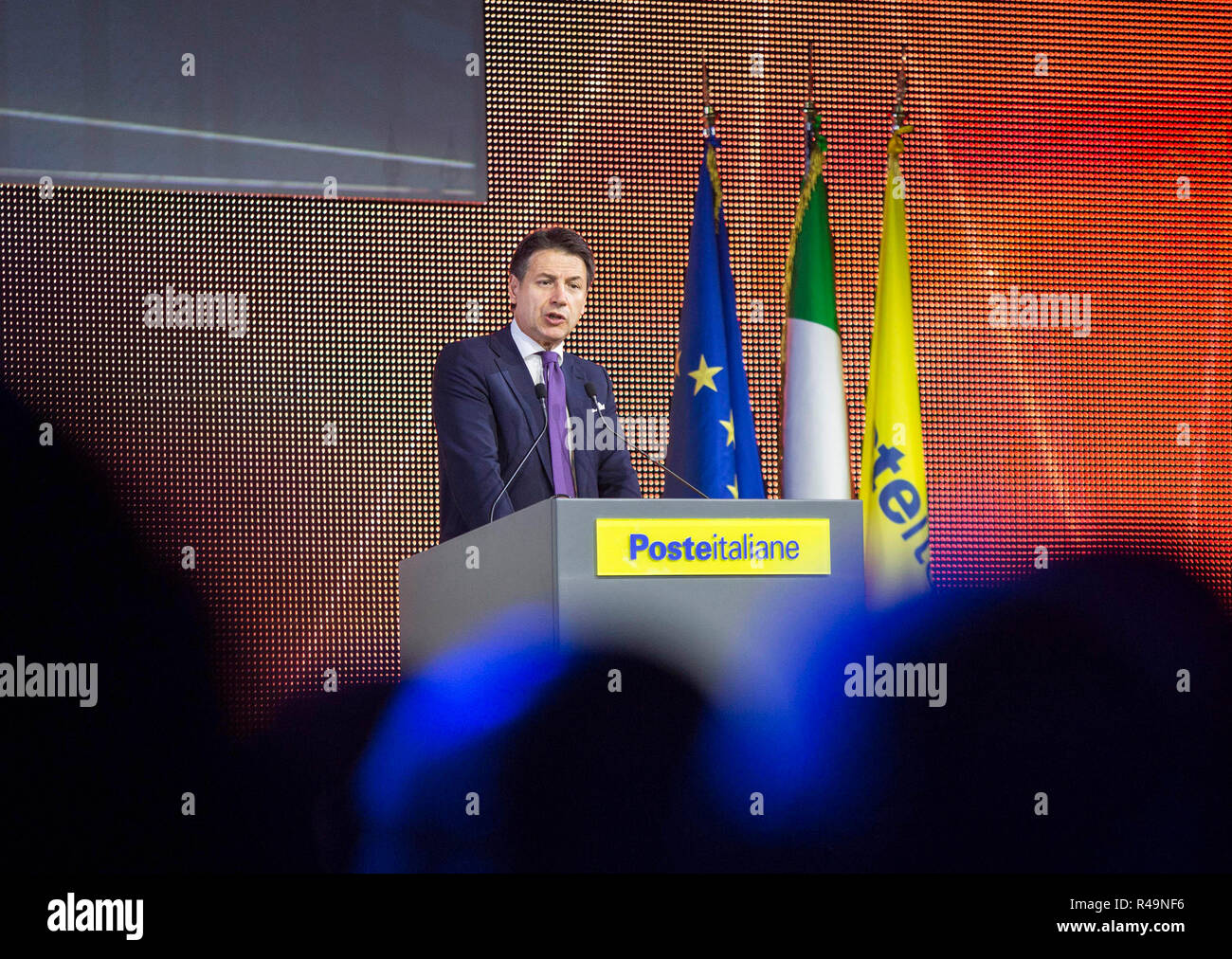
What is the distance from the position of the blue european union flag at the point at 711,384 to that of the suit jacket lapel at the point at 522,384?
2.21 feet

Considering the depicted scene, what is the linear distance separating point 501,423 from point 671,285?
6.17 ft

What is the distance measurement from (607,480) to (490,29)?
2356 millimetres

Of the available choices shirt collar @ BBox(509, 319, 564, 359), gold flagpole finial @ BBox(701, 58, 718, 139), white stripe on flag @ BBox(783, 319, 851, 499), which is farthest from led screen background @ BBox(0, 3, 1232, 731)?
shirt collar @ BBox(509, 319, 564, 359)

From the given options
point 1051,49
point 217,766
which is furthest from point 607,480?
point 1051,49

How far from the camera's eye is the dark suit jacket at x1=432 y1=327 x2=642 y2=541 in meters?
3.74

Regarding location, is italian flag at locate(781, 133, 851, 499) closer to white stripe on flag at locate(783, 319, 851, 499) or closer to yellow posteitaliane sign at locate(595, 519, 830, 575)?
white stripe on flag at locate(783, 319, 851, 499)

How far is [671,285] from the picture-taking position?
5574 mm

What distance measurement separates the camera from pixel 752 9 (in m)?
5.66

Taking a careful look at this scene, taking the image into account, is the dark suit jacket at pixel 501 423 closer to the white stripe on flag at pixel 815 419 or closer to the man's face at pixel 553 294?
the man's face at pixel 553 294

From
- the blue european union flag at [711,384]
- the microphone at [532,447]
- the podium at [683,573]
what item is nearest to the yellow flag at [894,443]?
the blue european union flag at [711,384]

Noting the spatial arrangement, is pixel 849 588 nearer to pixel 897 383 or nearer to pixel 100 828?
pixel 897 383

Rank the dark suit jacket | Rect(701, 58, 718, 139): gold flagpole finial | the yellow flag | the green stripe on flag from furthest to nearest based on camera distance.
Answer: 1. Rect(701, 58, 718, 139): gold flagpole finial
2. the green stripe on flag
3. the yellow flag
4. the dark suit jacket

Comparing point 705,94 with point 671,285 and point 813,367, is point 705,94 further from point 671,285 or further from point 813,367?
point 813,367

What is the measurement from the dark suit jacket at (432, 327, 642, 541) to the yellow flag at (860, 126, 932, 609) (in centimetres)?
90
